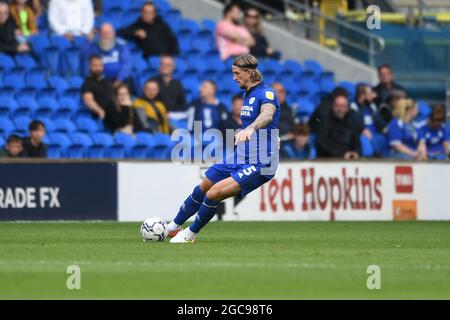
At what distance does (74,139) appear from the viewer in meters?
21.8

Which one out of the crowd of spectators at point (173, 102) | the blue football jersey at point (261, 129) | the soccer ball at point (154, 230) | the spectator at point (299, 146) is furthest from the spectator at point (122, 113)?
the blue football jersey at point (261, 129)

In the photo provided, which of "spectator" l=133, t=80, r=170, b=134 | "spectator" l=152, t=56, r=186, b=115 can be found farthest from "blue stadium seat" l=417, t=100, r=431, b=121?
"spectator" l=133, t=80, r=170, b=134

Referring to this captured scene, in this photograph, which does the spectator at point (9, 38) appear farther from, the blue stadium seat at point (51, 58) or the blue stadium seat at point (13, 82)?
the blue stadium seat at point (13, 82)

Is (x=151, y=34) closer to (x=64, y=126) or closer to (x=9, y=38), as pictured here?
(x=9, y=38)

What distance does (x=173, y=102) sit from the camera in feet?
75.0

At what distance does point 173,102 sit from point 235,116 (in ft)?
4.15

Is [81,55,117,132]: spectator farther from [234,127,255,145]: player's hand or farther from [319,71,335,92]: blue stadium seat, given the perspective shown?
[234,127,255,145]: player's hand

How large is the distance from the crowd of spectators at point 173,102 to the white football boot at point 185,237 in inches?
259

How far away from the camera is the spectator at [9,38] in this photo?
894 inches

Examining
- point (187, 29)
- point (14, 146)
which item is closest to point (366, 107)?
point (187, 29)

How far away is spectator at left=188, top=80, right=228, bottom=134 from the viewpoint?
2227 centimetres
